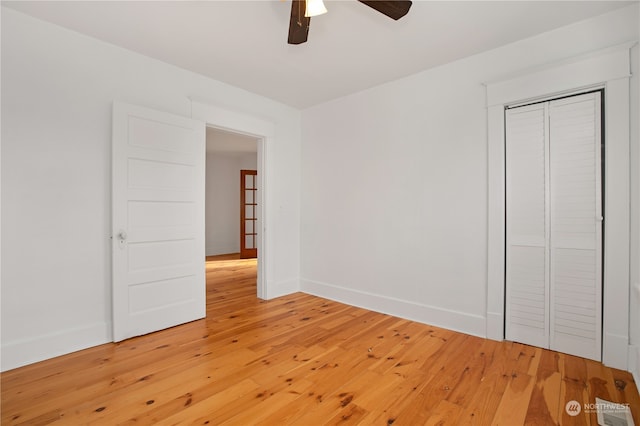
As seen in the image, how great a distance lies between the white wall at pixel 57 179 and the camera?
2.29 meters

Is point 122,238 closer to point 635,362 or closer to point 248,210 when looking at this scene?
point 635,362

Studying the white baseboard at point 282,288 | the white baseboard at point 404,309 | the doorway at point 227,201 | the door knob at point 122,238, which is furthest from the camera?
the doorway at point 227,201

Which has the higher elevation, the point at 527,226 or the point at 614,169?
the point at 614,169

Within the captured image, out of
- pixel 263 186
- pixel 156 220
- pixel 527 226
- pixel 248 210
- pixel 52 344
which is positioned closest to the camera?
pixel 52 344

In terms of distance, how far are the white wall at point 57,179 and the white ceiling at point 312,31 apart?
0.23 meters

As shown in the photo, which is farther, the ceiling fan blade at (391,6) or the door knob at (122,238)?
the door knob at (122,238)

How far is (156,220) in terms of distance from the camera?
9.72 ft

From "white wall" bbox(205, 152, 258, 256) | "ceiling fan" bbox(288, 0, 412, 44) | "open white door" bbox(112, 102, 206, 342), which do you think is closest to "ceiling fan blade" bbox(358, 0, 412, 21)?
"ceiling fan" bbox(288, 0, 412, 44)

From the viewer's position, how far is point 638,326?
2086 mm

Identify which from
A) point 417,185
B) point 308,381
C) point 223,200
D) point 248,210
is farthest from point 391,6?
point 223,200

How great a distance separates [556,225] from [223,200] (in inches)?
293

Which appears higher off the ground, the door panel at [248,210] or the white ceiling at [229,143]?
the white ceiling at [229,143]

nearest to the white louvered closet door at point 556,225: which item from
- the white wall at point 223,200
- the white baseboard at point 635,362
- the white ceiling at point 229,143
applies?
the white baseboard at point 635,362

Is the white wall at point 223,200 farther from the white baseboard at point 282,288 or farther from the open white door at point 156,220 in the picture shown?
the open white door at point 156,220
